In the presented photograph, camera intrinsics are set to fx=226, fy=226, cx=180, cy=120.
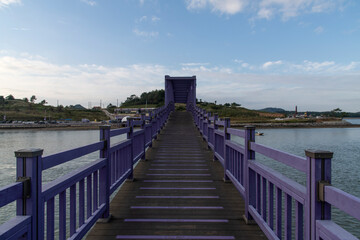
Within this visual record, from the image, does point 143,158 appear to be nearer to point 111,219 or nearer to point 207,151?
point 207,151

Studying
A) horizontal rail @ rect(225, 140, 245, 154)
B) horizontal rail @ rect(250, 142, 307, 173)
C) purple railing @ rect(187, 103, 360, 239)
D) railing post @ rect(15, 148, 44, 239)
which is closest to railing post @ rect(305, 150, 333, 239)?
purple railing @ rect(187, 103, 360, 239)

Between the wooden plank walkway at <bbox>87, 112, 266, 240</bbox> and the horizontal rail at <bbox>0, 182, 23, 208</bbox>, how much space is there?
67.6 inches

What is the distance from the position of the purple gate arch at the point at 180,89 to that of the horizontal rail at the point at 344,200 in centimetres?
1674

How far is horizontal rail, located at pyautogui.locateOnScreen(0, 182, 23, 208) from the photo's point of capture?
132cm

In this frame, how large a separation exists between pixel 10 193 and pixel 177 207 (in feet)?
8.90

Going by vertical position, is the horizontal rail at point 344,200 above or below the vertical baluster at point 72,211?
above

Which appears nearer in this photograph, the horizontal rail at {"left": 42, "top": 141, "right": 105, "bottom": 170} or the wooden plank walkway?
the horizontal rail at {"left": 42, "top": 141, "right": 105, "bottom": 170}

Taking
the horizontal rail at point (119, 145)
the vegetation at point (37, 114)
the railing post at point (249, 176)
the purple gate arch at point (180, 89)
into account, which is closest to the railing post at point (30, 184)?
the horizontal rail at point (119, 145)

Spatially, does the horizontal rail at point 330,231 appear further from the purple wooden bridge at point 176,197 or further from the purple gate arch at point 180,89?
the purple gate arch at point 180,89

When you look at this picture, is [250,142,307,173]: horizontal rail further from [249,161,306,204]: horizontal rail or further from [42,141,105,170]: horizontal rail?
[42,141,105,170]: horizontal rail

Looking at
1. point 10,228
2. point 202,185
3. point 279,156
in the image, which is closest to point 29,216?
point 10,228

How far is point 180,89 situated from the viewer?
82.1ft

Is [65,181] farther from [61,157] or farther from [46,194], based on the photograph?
[46,194]

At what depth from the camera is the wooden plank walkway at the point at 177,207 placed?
2.98m
